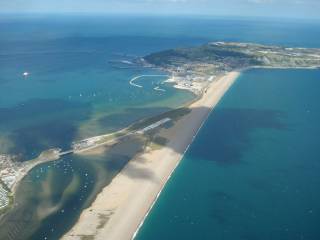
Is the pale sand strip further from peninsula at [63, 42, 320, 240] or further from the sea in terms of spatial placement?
the sea

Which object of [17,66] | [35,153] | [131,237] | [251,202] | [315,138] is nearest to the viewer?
[131,237]

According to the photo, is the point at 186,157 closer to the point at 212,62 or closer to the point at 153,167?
the point at 153,167

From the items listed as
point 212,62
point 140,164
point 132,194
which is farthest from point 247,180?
point 212,62

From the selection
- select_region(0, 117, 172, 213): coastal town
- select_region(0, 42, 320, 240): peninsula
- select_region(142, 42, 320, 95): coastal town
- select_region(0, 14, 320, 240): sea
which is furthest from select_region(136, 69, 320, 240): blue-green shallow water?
select_region(142, 42, 320, 95): coastal town

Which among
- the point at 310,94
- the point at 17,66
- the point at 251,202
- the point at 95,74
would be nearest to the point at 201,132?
the point at 251,202

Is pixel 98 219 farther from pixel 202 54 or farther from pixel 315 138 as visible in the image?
pixel 202 54

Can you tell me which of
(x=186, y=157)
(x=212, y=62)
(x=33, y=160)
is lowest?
(x=212, y=62)
